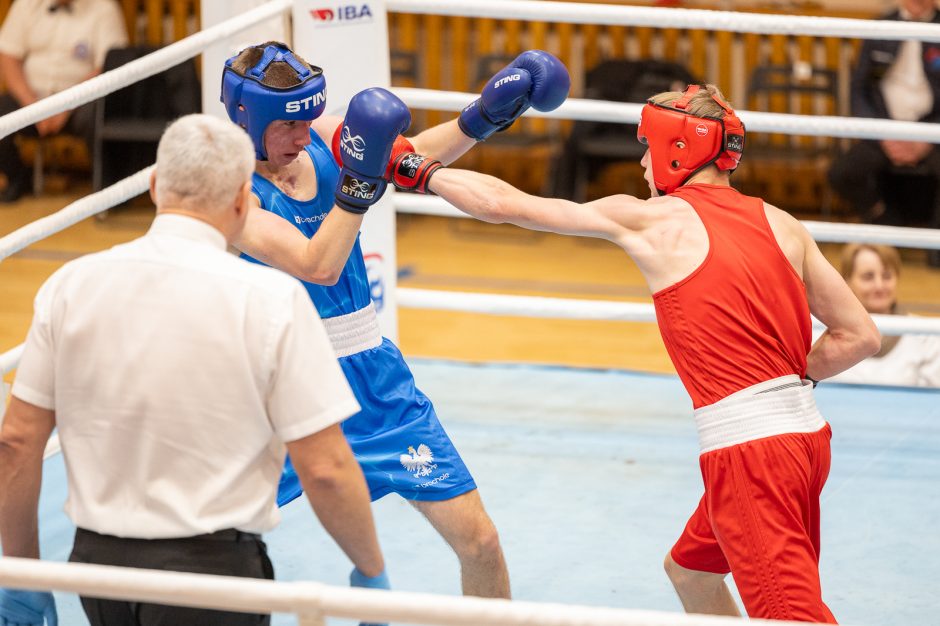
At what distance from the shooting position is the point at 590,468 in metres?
4.09

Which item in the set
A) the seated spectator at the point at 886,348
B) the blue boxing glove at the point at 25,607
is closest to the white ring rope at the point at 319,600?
the blue boxing glove at the point at 25,607

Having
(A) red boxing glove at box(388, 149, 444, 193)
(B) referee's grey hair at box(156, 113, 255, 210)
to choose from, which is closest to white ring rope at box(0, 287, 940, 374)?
(A) red boxing glove at box(388, 149, 444, 193)

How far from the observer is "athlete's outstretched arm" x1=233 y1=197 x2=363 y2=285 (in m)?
2.59

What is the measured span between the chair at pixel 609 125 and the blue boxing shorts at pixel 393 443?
169 inches

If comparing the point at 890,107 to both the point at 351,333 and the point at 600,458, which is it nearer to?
the point at 600,458

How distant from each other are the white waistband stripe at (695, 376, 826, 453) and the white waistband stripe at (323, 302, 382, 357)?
78 centimetres

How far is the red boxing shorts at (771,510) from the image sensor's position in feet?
7.78

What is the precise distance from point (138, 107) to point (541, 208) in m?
5.13

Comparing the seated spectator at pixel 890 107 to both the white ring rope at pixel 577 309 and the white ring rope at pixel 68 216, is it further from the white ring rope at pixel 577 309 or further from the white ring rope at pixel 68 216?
the white ring rope at pixel 68 216

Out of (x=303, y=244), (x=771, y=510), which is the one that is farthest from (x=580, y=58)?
(x=771, y=510)

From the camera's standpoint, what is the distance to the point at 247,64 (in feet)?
9.18

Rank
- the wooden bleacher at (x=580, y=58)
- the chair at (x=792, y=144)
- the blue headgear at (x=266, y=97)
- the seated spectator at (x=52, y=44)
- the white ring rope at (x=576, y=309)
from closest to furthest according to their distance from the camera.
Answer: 1. the blue headgear at (x=266, y=97)
2. the white ring rope at (x=576, y=309)
3. the chair at (x=792, y=144)
4. the seated spectator at (x=52, y=44)
5. the wooden bleacher at (x=580, y=58)

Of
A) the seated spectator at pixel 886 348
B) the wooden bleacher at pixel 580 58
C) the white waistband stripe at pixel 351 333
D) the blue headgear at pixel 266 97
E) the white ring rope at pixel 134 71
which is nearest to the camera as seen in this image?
the blue headgear at pixel 266 97

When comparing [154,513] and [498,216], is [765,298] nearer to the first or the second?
[498,216]
